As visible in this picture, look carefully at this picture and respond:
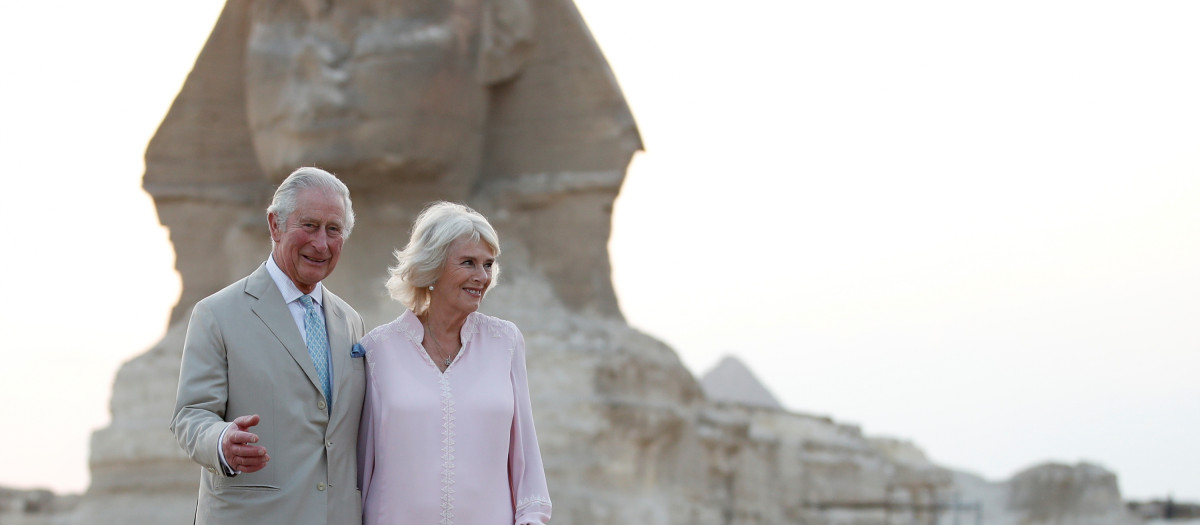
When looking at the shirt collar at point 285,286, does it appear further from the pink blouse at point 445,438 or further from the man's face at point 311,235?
the pink blouse at point 445,438

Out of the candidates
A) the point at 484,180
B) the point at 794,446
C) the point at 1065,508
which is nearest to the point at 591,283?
the point at 484,180

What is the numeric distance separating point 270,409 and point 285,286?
342mm

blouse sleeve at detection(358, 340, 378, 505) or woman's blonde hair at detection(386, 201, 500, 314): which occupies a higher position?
woman's blonde hair at detection(386, 201, 500, 314)

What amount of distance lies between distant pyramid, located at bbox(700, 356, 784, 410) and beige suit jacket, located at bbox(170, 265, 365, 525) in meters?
30.6

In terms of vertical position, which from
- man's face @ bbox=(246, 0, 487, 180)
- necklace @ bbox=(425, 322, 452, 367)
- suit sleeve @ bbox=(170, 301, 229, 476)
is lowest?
suit sleeve @ bbox=(170, 301, 229, 476)

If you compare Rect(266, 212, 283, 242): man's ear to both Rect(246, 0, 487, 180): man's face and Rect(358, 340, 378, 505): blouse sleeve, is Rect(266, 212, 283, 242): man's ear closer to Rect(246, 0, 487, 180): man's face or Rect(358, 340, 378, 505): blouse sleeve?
Rect(358, 340, 378, 505): blouse sleeve

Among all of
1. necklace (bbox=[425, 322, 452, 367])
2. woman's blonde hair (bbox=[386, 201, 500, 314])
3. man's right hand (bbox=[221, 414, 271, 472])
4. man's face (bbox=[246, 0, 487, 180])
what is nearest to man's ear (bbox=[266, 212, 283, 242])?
woman's blonde hair (bbox=[386, 201, 500, 314])

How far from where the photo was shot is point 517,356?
402 centimetres

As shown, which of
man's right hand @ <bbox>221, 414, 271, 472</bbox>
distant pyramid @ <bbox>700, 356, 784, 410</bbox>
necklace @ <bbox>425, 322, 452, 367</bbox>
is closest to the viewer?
man's right hand @ <bbox>221, 414, 271, 472</bbox>

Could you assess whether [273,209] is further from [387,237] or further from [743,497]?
[743,497]

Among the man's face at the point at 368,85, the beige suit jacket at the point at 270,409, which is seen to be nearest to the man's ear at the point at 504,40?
the man's face at the point at 368,85

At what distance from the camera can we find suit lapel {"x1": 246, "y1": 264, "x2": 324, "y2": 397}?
3718 millimetres

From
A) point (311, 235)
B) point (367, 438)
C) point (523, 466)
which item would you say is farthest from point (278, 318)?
point (523, 466)

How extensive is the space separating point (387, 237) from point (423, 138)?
79cm
